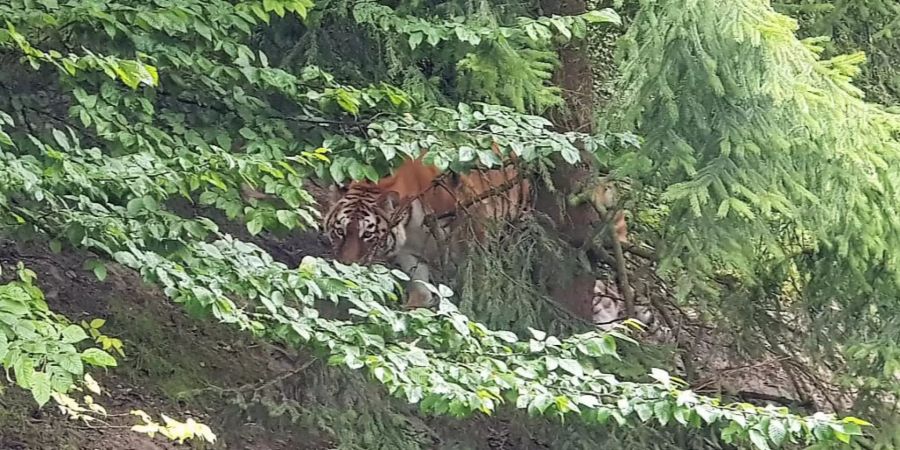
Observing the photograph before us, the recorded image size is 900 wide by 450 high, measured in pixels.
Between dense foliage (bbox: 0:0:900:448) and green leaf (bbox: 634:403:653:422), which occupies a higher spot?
dense foliage (bbox: 0:0:900:448)

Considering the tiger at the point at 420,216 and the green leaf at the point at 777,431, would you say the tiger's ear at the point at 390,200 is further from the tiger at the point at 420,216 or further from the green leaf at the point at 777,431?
the green leaf at the point at 777,431

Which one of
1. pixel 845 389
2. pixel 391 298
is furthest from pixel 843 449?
pixel 391 298

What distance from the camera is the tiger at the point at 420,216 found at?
519 centimetres

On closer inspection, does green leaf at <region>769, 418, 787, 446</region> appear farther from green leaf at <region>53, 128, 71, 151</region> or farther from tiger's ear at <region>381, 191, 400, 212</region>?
tiger's ear at <region>381, 191, 400, 212</region>

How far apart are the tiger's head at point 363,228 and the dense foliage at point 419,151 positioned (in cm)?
101

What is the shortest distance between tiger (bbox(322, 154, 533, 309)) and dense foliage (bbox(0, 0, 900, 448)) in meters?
0.91

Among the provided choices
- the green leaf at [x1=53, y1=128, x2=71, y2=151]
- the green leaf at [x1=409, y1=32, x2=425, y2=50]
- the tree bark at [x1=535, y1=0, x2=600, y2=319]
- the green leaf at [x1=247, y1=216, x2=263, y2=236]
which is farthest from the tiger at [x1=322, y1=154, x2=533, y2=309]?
the green leaf at [x1=53, y1=128, x2=71, y2=151]

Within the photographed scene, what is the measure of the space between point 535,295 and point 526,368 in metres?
2.11

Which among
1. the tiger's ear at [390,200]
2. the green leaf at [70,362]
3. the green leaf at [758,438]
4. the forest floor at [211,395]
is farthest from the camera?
the tiger's ear at [390,200]

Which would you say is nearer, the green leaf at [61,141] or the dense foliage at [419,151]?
the dense foliage at [419,151]

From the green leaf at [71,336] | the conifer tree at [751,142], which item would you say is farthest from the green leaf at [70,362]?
the conifer tree at [751,142]

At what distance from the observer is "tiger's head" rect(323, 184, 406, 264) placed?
518cm

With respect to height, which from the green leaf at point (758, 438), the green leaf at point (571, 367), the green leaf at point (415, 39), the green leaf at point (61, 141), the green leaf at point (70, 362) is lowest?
the green leaf at point (758, 438)

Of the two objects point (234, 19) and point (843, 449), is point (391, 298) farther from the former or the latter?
point (843, 449)
